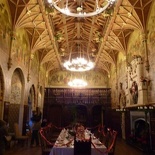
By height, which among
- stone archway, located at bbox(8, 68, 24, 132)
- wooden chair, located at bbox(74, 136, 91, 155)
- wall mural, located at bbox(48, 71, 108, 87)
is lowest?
wooden chair, located at bbox(74, 136, 91, 155)

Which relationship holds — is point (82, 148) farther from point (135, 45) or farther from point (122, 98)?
point (122, 98)

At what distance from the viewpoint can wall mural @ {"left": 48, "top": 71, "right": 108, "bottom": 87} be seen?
72.7 ft

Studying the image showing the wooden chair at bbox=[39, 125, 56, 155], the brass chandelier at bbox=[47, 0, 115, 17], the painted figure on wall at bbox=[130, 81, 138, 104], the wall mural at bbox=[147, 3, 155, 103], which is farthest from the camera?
the painted figure on wall at bbox=[130, 81, 138, 104]

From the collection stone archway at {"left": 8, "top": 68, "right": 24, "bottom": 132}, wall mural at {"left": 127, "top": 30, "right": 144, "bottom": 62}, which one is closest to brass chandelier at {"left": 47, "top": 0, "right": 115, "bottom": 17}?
wall mural at {"left": 127, "top": 30, "right": 144, "bottom": 62}

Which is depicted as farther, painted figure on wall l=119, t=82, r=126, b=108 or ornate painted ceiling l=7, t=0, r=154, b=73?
painted figure on wall l=119, t=82, r=126, b=108

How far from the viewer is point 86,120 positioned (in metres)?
19.9

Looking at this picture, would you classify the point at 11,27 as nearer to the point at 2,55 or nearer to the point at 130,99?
the point at 2,55

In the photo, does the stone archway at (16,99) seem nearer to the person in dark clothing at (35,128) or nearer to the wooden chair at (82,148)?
the person in dark clothing at (35,128)

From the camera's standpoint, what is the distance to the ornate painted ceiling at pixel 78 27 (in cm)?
974

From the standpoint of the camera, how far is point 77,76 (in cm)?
2248

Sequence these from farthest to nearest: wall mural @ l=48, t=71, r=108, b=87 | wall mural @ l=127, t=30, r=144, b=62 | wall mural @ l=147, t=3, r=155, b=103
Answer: wall mural @ l=48, t=71, r=108, b=87 < wall mural @ l=127, t=30, r=144, b=62 < wall mural @ l=147, t=3, r=155, b=103

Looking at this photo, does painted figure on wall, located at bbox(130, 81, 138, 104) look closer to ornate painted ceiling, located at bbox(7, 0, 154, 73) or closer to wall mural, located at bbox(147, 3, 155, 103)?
wall mural, located at bbox(147, 3, 155, 103)

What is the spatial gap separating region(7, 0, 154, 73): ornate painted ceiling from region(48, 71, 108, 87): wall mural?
3.88ft

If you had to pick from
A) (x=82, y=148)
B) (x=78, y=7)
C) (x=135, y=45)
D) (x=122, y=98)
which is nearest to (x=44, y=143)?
(x=82, y=148)
